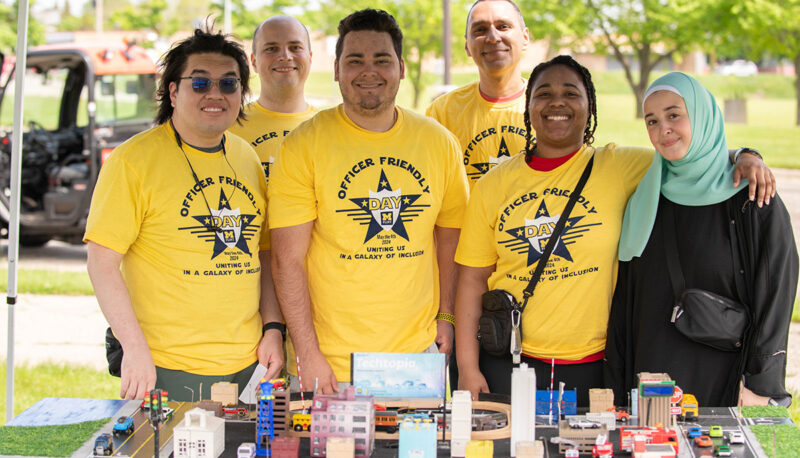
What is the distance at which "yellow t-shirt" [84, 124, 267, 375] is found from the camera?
3441 mm

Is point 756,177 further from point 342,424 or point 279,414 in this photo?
point 279,414

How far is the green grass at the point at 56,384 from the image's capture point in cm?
607

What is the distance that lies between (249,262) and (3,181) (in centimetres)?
791

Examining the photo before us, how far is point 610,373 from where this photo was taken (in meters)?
3.53

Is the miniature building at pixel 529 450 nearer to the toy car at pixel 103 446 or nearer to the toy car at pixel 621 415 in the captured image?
the toy car at pixel 621 415

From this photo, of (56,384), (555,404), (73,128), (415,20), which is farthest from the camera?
(415,20)

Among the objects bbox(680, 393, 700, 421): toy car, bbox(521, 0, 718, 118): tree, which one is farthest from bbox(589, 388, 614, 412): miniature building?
bbox(521, 0, 718, 118): tree

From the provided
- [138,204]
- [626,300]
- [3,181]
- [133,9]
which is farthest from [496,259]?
[133,9]

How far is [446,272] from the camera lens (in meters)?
3.88

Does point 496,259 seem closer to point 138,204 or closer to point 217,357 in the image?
point 217,357

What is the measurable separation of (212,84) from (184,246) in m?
0.69

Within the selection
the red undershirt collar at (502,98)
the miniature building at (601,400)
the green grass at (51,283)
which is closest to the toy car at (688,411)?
the miniature building at (601,400)

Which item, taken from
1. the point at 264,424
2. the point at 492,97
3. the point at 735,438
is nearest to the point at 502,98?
the point at 492,97

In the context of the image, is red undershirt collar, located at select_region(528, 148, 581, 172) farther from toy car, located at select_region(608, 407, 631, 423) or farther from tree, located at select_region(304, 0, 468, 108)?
Result: tree, located at select_region(304, 0, 468, 108)
